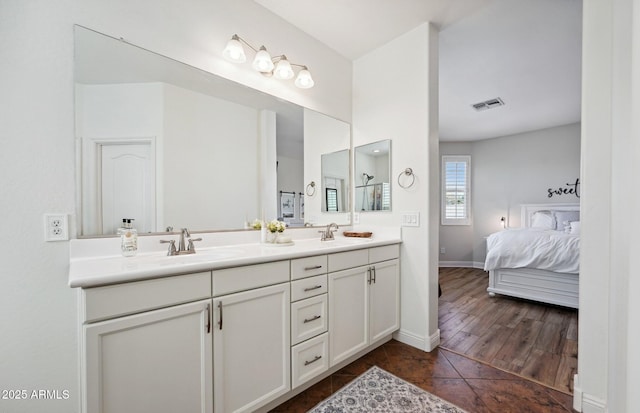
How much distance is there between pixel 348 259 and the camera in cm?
187

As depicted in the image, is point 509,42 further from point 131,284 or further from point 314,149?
point 131,284

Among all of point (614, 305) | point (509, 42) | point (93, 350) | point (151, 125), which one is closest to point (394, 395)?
point (614, 305)

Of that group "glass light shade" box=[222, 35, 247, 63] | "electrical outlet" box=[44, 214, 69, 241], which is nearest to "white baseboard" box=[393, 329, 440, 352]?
"electrical outlet" box=[44, 214, 69, 241]

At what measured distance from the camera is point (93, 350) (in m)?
0.93

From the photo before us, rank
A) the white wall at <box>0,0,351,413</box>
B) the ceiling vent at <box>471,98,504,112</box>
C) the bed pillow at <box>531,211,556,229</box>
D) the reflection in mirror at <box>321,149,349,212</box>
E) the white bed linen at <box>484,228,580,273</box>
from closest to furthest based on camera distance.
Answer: the white wall at <box>0,0,351,413</box>, the reflection in mirror at <box>321,149,349,212</box>, the white bed linen at <box>484,228,580,273</box>, the ceiling vent at <box>471,98,504,112</box>, the bed pillow at <box>531,211,556,229</box>

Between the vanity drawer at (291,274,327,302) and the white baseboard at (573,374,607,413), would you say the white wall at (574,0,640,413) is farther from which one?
the vanity drawer at (291,274,327,302)

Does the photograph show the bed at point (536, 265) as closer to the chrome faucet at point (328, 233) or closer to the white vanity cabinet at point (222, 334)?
the chrome faucet at point (328, 233)

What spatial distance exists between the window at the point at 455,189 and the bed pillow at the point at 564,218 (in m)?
1.59

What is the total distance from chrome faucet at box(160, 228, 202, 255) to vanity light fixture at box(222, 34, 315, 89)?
47.0 inches

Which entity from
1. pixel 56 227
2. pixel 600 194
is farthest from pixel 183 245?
pixel 600 194

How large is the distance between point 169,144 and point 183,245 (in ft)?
2.02

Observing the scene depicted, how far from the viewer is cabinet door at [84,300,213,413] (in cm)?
95

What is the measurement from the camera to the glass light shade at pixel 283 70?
6.54 ft

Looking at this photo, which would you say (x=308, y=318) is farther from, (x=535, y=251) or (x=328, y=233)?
(x=535, y=251)
